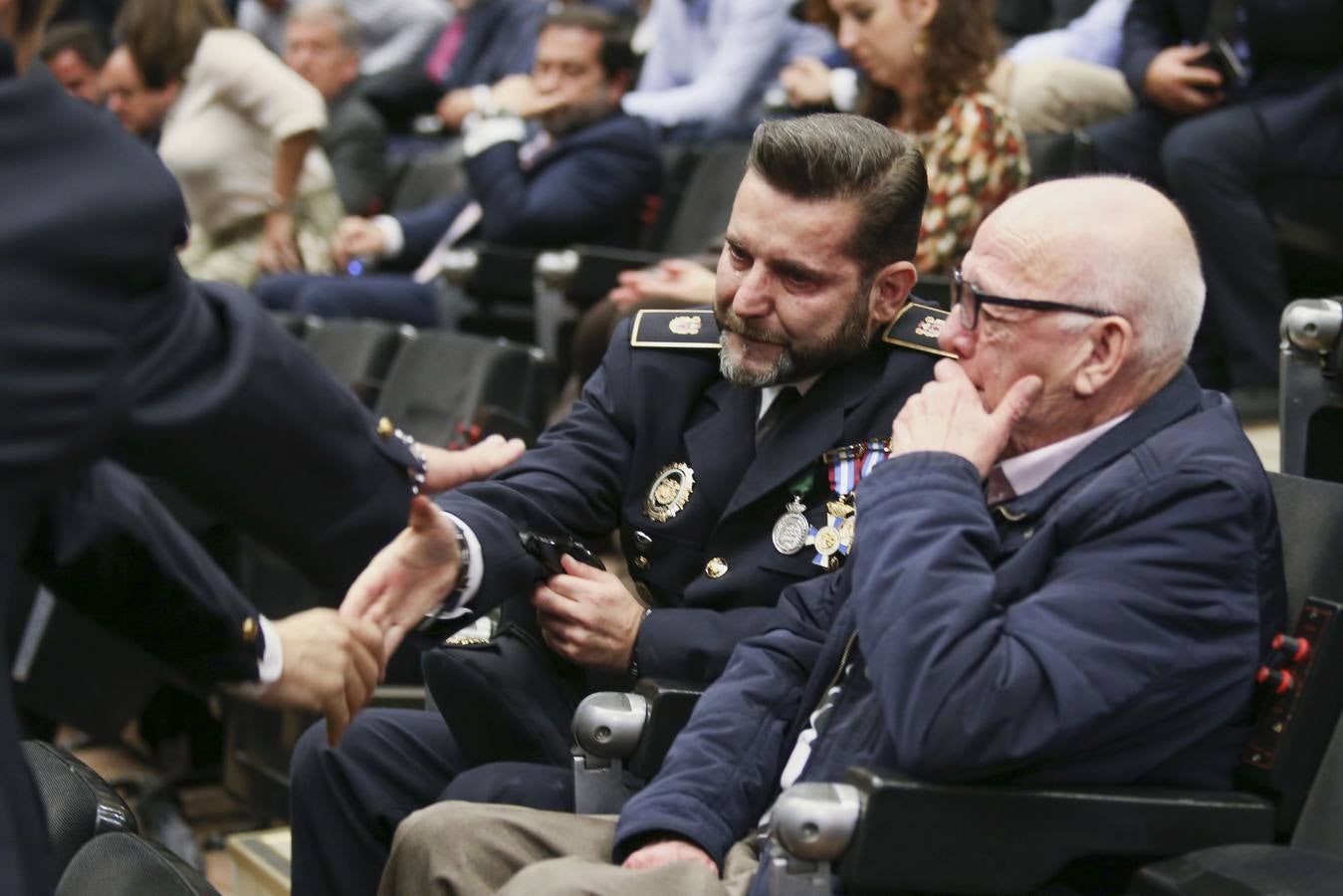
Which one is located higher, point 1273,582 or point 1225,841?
point 1273,582

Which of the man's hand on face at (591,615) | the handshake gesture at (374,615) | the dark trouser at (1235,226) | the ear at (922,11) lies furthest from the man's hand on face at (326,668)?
the dark trouser at (1235,226)

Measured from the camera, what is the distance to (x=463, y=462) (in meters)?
2.24

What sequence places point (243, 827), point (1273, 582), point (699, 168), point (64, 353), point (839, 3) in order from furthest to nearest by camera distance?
point (699, 168) → point (243, 827) → point (839, 3) → point (1273, 582) → point (64, 353)

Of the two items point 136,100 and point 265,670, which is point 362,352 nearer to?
point 136,100

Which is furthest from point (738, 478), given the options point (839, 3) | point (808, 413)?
point (839, 3)

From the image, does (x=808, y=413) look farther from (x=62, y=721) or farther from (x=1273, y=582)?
(x=62, y=721)

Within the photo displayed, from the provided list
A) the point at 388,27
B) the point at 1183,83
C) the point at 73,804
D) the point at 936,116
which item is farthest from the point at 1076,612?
the point at 388,27

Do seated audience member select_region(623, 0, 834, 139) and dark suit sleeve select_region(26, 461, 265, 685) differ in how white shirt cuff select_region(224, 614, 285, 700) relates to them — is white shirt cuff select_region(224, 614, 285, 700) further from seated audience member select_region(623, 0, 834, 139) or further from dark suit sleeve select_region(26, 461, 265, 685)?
seated audience member select_region(623, 0, 834, 139)

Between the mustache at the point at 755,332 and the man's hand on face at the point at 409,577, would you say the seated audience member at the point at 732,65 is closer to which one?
the mustache at the point at 755,332

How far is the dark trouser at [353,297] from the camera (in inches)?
198

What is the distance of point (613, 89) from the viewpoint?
4719 millimetres

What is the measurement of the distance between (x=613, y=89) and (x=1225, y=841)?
11.0 ft

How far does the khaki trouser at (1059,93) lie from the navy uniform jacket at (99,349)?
2.67 m

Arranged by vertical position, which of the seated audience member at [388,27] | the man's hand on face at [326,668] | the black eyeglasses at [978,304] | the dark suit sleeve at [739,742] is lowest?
the seated audience member at [388,27]
